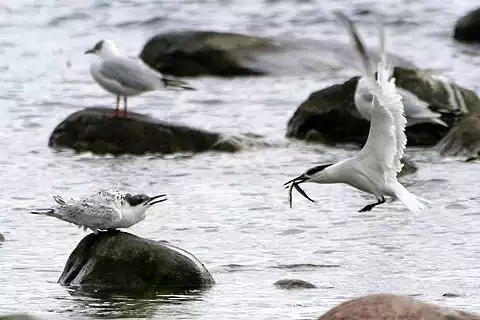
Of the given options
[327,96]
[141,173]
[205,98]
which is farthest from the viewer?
[205,98]

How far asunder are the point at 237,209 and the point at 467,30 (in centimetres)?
1063

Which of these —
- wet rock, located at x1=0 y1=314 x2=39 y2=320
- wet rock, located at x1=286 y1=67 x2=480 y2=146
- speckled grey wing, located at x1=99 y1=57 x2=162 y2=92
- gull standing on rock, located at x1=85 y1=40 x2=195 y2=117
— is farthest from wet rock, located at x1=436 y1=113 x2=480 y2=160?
wet rock, located at x1=0 y1=314 x2=39 y2=320

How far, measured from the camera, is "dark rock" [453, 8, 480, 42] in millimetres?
20422

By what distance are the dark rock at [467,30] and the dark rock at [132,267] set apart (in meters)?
12.9

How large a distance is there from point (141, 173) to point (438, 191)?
2813 mm

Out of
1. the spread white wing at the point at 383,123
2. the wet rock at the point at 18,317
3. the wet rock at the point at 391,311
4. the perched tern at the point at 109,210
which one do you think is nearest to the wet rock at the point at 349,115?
the spread white wing at the point at 383,123

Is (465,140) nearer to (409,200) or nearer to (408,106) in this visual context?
(408,106)

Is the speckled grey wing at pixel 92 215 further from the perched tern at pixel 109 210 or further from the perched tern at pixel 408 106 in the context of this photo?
the perched tern at pixel 408 106

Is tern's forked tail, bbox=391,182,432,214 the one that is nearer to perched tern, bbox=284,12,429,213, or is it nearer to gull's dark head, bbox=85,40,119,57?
perched tern, bbox=284,12,429,213

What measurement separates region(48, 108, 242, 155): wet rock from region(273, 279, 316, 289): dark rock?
5.10 metres

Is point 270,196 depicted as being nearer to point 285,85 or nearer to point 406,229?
point 406,229

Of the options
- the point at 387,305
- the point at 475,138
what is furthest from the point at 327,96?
the point at 387,305

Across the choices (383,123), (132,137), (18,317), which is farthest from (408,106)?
(18,317)

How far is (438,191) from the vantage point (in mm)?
11320
